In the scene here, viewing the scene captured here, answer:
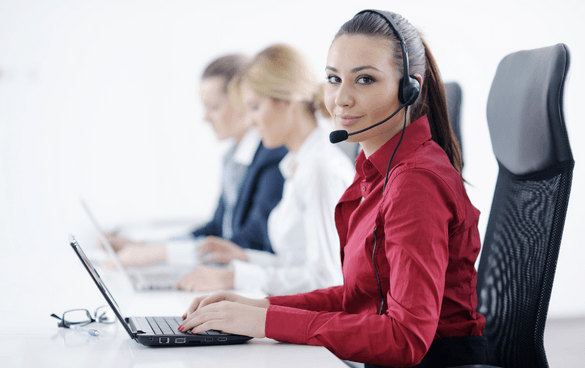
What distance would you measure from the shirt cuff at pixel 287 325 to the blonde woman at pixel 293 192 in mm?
Result: 557

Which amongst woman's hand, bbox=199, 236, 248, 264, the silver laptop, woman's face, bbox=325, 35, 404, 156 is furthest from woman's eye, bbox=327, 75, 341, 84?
woman's hand, bbox=199, 236, 248, 264

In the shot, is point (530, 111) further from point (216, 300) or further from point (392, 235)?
point (216, 300)

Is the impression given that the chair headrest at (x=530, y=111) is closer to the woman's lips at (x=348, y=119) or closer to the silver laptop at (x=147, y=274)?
the woman's lips at (x=348, y=119)

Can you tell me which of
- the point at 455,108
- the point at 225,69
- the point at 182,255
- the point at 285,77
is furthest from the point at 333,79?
the point at 225,69

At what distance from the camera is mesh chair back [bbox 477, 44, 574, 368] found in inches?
35.0

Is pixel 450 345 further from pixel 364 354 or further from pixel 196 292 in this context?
pixel 196 292

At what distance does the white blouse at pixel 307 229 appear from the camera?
141cm

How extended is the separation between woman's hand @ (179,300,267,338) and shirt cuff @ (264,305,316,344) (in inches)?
0.4

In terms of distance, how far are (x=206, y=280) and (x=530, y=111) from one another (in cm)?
93

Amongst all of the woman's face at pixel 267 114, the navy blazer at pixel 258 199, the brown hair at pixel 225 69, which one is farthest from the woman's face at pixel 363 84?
the brown hair at pixel 225 69

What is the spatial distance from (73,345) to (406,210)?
0.58m

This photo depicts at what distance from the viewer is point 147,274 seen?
62.7 inches

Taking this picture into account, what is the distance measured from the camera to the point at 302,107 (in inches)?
72.6

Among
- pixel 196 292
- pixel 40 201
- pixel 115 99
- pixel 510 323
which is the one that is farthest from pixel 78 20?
pixel 510 323
